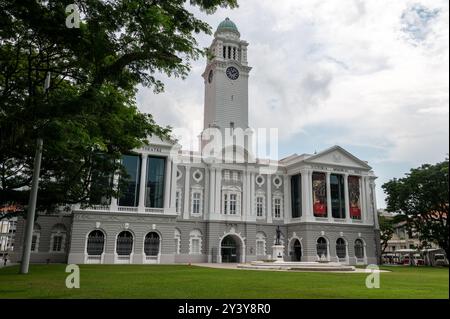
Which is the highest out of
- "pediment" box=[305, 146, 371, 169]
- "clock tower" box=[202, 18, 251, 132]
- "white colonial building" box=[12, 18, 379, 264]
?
"clock tower" box=[202, 18, 251, 132]

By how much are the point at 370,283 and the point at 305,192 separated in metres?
35.6

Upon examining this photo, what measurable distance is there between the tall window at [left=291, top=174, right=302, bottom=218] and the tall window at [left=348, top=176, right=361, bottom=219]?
729 cm

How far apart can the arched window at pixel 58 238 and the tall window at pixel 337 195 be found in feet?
110

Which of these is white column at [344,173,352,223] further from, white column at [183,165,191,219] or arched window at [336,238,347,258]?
white column at [183,165,191,219]

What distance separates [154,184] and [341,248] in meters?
26.4

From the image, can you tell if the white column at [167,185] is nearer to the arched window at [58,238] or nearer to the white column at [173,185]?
the white column at [173,185]

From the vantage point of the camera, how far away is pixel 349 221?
176 feet

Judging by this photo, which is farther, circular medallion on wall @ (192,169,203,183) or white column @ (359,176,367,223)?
white column @ (359,176,367,223)

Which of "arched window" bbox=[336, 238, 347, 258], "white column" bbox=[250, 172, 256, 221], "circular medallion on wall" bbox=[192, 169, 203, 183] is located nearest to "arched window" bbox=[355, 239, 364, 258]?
"arched window" bbox=[336, 238, 347, 258]

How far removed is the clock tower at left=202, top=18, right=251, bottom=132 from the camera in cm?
5578

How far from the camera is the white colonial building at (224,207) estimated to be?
42344 millimetres

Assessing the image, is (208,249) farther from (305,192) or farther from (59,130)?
(59,130)

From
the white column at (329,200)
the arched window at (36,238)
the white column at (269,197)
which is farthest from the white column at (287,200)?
the arched window at (36,238)

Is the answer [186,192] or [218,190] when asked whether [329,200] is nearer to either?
[218,190]
